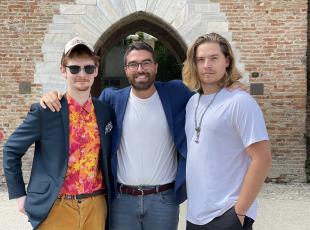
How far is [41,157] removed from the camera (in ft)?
8.93

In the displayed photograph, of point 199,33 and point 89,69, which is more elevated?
point 199,33

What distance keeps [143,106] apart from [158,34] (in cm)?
955

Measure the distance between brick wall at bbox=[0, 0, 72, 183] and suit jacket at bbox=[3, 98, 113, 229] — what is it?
5530 mm

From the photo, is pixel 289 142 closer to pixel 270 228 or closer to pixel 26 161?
pixel 270 228

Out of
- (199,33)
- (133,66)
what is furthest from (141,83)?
(199,33)

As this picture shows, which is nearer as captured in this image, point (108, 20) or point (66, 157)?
point (66, 157)

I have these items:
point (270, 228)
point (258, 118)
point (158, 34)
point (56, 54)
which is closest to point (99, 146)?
point (258, 118)

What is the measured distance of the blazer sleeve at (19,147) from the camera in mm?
2658

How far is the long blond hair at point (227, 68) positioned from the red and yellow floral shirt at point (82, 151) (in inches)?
25.9

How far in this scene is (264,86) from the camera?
8.04 metres

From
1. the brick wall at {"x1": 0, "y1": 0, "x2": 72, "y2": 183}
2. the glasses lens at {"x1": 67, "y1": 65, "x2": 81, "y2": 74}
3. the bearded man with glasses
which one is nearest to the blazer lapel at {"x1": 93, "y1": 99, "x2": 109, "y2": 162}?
the bearded man with glasses

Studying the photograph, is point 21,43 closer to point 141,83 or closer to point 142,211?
point 141,83

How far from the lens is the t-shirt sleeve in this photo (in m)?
2.40

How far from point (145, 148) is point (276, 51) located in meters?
5.72
